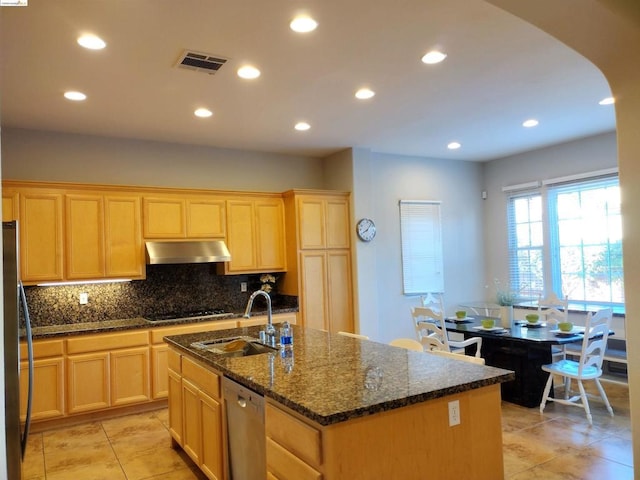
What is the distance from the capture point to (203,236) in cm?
515

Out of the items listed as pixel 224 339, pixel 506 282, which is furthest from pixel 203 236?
pixel 506 282

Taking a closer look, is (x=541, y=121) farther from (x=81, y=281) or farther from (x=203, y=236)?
(x=81, y=281)

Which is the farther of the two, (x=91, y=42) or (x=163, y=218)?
(x=163, y=218)

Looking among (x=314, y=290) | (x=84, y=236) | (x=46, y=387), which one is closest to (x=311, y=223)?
(x=314, y=290)

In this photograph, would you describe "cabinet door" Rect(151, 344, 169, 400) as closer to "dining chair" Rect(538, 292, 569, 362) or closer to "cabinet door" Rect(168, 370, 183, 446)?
"cabinet door" Rect(168, 370, 183, 446)

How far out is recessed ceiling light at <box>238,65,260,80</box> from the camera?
132 inches

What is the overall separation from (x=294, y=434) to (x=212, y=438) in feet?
3.64

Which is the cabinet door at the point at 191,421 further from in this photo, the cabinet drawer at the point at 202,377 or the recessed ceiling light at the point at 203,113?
the recessed ceiling light at the point at 203,113

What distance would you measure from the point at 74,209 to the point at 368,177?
335 centimetres

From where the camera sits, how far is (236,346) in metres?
3.32

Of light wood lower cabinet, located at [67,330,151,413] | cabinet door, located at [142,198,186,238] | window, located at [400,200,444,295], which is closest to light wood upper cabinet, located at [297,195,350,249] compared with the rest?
window, located at [400,200,444,295]

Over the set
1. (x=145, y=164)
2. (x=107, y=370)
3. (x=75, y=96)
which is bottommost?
(x=107, y=370)

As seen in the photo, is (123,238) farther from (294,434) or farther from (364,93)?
(294,434)

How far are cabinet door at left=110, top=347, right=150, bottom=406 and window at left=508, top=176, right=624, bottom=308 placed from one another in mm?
5071
